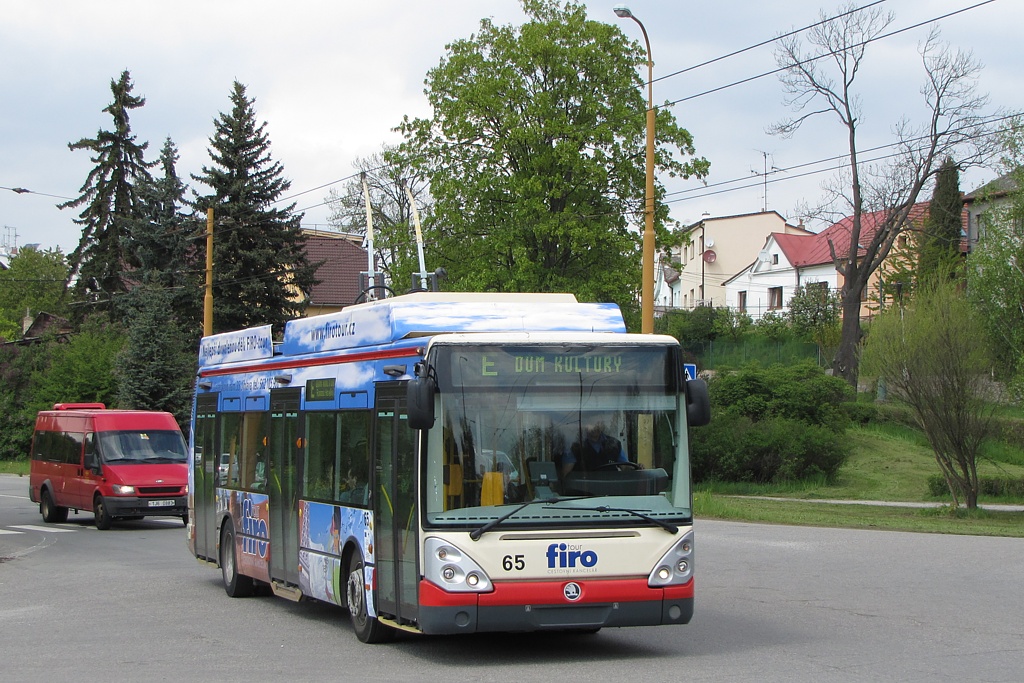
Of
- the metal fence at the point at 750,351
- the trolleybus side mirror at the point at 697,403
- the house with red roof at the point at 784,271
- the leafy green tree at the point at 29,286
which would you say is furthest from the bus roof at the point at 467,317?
the leafy green tree at the point at 29,286

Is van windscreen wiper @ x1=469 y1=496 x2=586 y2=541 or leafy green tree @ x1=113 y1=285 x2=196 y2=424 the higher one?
leafy green tree @ x1=113 y1=285 x2=196 y2=424

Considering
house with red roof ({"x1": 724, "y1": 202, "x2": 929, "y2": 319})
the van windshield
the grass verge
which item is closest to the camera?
the grass verge

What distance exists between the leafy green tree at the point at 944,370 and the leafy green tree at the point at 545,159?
14589 millimetres

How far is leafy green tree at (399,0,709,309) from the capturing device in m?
42.7

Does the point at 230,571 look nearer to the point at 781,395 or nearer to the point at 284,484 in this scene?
the point at 284,484

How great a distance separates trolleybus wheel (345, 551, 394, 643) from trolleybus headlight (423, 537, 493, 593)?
56.7 inches

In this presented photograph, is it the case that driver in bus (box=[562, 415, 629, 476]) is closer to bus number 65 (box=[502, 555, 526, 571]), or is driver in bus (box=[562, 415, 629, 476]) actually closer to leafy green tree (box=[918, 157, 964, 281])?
bus number 65 (box=[502, 555, 526, 571])

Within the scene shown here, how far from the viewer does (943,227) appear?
60406mm

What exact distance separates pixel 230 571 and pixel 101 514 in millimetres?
11677

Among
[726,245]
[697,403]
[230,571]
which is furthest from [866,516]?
[726,245]

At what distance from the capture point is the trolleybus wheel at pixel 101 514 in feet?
82.2

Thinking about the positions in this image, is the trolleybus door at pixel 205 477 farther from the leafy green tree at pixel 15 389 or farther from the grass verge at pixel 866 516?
the leafy green tree at pixel 15 389

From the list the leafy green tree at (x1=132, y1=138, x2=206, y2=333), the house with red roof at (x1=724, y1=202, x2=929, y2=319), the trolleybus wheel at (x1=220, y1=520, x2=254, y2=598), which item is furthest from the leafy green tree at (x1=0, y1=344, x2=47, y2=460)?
the trolleybus wheel at (x1=220, y1=520, x2=254, y2=598)

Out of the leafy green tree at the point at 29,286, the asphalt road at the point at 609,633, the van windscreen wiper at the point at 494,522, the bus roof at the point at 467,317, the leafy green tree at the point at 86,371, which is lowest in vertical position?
the asphalt road at the point at 609,633
